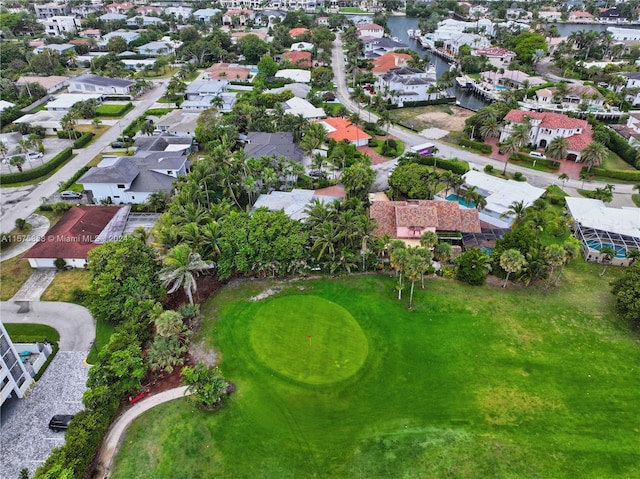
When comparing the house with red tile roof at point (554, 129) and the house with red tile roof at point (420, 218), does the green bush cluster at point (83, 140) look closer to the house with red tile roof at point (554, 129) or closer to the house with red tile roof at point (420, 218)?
the house with red tile roof at point (420, 218)

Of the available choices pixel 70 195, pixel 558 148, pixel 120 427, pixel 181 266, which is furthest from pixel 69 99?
pixel 558 148

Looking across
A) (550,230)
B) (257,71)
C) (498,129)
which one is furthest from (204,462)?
(257,71)

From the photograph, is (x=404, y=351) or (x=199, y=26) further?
(x=199, y=26)

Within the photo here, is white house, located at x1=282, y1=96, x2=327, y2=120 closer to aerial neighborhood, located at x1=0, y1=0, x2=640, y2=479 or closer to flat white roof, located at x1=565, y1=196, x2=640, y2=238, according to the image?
aerial neighborhood, located at x1=0, y1=0, x2=640, y2=479

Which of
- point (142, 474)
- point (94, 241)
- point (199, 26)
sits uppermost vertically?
point (199, 26)

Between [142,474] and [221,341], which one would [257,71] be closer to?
[221,341]

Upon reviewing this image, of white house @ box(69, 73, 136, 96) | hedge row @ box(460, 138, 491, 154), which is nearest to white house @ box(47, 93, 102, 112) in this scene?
white house @ box(69, 73, 136, 96)

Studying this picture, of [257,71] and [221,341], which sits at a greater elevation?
[257,71]
